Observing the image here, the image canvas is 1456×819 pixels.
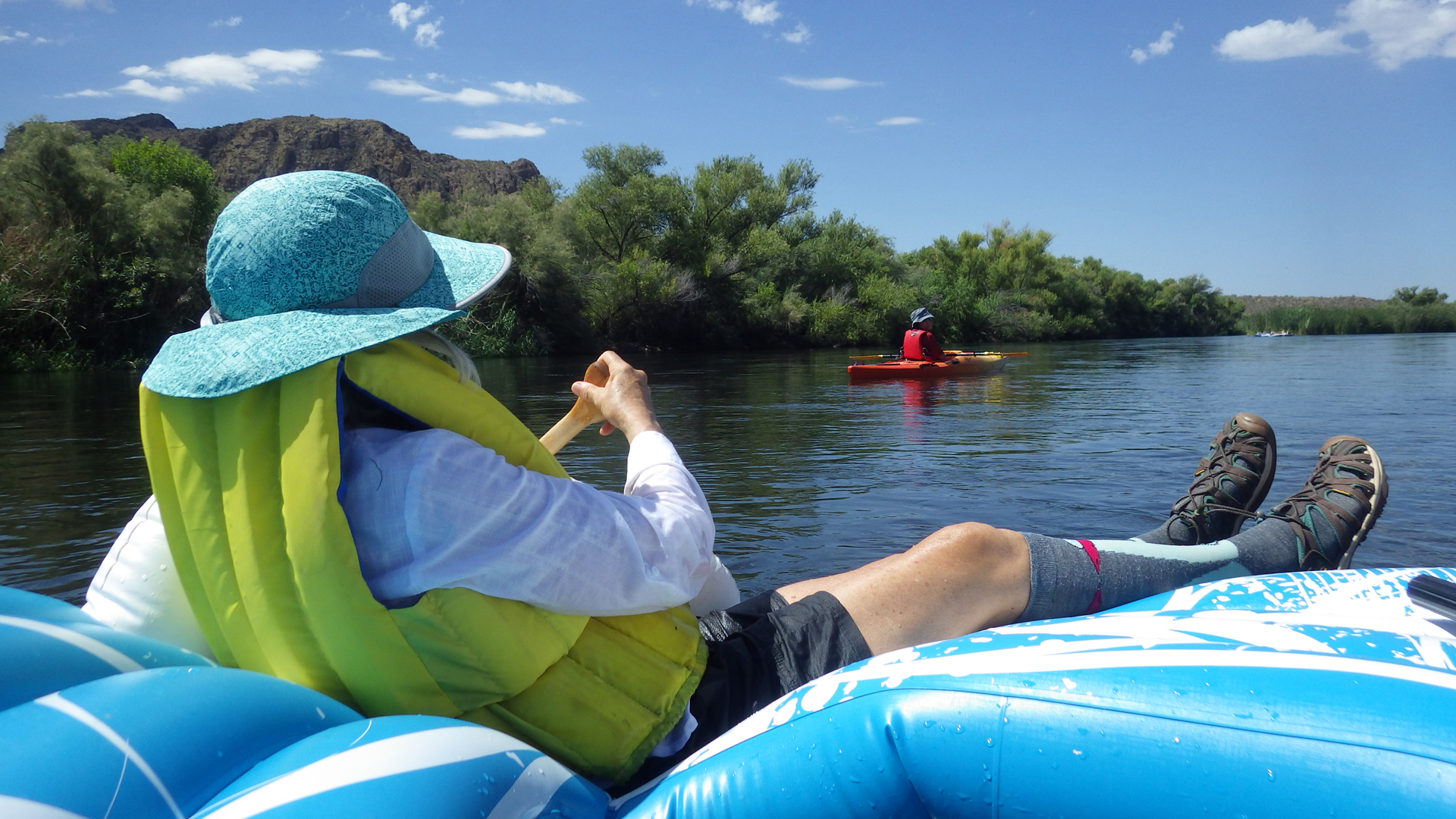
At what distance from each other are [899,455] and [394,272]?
628 centimetres

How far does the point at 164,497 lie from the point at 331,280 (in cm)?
36

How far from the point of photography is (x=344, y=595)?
113cm

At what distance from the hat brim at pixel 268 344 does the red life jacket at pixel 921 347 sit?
1445cm

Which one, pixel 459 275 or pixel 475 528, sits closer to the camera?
pixel 475 528

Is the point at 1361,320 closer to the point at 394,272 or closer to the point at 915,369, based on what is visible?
the point at 915,369

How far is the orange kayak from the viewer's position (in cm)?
1488

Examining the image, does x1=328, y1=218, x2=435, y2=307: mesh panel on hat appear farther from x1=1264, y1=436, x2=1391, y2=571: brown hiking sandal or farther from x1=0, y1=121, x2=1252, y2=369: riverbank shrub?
x1=0, y1=121, x2=1252, y2=369: riverbank shrub

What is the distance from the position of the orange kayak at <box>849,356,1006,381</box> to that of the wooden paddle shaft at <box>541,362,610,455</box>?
12.8 meters

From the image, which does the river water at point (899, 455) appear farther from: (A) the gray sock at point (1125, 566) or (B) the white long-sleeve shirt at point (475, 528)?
(B) the white long-sleeve shirt at point (475, 528)

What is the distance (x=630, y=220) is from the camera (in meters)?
32.6

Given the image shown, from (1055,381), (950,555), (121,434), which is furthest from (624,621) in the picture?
(1055,381)

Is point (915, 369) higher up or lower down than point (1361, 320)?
lower down

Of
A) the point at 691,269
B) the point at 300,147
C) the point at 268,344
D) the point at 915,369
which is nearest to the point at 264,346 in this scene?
the point at 268,344

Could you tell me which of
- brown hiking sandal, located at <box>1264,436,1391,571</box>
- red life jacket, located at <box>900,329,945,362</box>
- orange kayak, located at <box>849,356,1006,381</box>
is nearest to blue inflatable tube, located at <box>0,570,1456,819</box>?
brown hiking sandal, located at <box>1264,436,1391,571</box>
